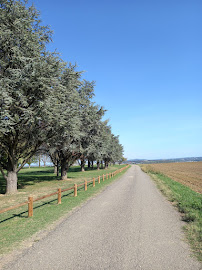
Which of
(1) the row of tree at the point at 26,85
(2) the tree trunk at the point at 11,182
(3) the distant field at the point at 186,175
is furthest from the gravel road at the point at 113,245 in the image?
(3) the distant field at the point at 186,175

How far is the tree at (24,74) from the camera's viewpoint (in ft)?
39.6

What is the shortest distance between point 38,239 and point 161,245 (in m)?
4.01

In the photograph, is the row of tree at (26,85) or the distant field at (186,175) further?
the distant field at (186,175)

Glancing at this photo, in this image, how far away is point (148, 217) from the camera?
8.88 m

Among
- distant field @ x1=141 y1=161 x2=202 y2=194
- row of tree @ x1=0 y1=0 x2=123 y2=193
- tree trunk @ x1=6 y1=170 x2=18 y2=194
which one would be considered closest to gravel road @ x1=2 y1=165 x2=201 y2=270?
row of tree @ x1=0 y1=0 x2=123 y2=193

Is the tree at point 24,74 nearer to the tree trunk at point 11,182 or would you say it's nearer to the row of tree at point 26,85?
the row of tree at point 26,85

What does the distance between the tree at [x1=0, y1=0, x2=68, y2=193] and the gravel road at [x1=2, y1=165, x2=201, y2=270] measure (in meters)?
7.50

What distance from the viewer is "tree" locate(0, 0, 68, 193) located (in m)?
12.1

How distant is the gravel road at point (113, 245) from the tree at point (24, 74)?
750 centimetres

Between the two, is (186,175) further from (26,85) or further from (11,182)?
(26,85)

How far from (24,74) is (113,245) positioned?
1091 centimetres

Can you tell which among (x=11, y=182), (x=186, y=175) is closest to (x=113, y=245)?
(x=11, y=182)

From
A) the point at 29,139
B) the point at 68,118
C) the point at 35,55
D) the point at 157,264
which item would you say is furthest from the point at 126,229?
the point at 35,55

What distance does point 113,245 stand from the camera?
5848 millimetres
